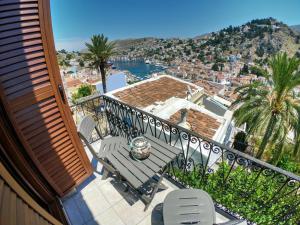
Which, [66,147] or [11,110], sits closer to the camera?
[11,110]

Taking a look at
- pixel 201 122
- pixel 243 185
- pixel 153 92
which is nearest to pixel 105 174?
pixel 243 185

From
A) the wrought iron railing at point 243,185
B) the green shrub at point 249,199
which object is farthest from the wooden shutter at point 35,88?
the green shrub at point 249,199

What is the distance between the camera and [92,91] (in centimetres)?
2559

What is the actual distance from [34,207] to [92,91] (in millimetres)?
25505

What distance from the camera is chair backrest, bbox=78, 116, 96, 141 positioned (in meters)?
3.67

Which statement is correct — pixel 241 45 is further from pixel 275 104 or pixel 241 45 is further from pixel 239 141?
pixel 275 104

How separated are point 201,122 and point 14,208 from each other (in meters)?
9.42

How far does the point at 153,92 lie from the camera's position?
527 inches

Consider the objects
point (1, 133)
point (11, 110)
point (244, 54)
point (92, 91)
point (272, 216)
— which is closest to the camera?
point (1, 133)

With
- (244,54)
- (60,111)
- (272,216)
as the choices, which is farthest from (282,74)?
(244,54)

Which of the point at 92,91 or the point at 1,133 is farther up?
the point at 1,133

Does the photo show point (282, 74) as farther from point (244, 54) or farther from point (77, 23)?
point (77, 23)

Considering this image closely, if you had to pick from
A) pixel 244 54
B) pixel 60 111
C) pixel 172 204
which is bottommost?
pixel 244 54

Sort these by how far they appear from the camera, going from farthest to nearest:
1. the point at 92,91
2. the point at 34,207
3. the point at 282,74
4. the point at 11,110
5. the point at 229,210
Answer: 1. the point at 92,91
2. the point at 282,74
3. the point at 229,210
4. the point at 11,110
5. the point at 34,207
